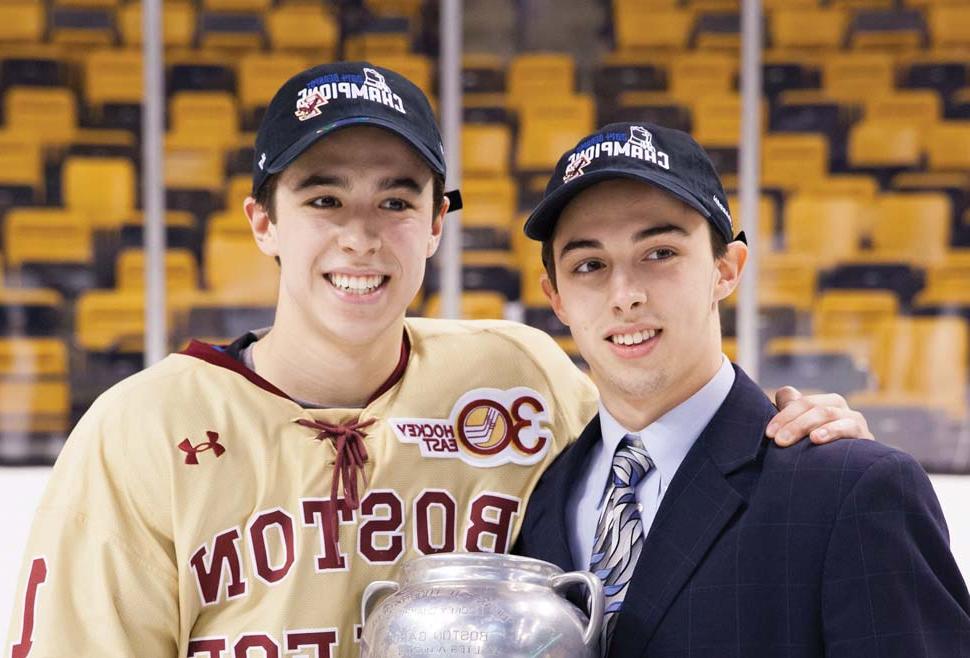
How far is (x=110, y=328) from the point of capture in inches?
227

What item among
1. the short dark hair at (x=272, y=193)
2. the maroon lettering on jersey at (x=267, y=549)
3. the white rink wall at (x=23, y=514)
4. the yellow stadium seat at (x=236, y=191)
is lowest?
the white rink wall at (x=23, y=514)

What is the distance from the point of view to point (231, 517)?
69.8 inches

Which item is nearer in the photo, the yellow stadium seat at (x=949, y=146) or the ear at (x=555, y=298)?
the ear at (x=555, y=298)

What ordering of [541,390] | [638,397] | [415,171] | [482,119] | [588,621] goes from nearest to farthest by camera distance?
[588,621]
[638,397]
[415,171]
[541,390]
[482,119]

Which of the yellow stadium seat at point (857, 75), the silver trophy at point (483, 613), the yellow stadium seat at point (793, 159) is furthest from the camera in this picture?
the yellow stadium seat at point (857, 75)

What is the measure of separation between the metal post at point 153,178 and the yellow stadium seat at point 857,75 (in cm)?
331

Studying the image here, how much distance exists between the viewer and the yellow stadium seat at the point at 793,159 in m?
5.91

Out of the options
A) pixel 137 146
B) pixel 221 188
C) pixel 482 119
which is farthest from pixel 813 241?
pixel 137 146

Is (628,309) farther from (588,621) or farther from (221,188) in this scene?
(221,188)

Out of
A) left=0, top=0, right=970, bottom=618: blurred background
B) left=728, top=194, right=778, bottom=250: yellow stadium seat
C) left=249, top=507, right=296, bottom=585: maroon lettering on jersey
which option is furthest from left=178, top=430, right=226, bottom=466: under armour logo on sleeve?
left=728, top=194, right=778, bottom=250: yellow stadium seat

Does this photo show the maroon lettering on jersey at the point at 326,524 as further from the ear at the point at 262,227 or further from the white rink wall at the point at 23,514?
the white rink wall at the point at 23,514

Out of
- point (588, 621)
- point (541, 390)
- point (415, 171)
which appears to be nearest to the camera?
point (588, 621)

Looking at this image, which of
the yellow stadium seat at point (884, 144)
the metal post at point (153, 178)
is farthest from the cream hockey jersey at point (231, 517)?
the yellow stadium seat at point (884, 144)

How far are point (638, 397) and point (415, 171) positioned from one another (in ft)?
1.68
